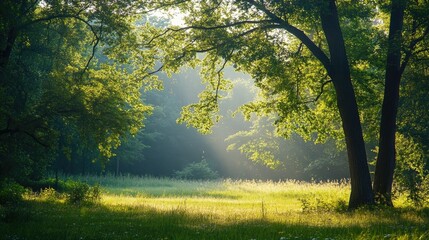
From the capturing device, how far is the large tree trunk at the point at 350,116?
49.4ft

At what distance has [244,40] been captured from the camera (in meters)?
16.2

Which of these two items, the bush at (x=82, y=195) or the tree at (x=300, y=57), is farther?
the bush at (x=82, y=195)

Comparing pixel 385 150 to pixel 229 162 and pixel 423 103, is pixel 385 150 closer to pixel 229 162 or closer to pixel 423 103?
pixel 423 103

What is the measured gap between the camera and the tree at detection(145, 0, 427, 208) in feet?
49.6

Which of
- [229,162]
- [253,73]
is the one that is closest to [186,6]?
[253,73]

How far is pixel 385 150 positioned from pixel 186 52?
789 centimetres

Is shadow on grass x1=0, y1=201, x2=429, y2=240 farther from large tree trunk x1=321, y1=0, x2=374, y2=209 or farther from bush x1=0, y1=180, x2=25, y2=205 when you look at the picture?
bush x1=0, y1=180, x2=25, y2=205

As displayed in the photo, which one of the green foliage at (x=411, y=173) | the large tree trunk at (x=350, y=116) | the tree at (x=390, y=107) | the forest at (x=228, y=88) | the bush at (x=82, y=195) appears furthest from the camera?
the bush at (x=82, y=195)

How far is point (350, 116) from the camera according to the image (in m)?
15.1

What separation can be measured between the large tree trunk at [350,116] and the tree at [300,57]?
3cm

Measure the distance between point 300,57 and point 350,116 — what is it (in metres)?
2.61

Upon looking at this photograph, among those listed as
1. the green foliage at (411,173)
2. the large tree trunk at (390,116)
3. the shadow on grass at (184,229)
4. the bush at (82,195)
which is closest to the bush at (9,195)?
the bush at (82,195)

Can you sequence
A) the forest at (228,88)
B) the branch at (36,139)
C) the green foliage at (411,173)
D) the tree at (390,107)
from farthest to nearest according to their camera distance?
the green foliage at (411,173) → the tree at (390,107) → the branch at (36,139) → the forest at (228,88)

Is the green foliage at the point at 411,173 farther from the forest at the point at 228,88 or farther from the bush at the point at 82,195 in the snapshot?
the bush at the point at 82,195
